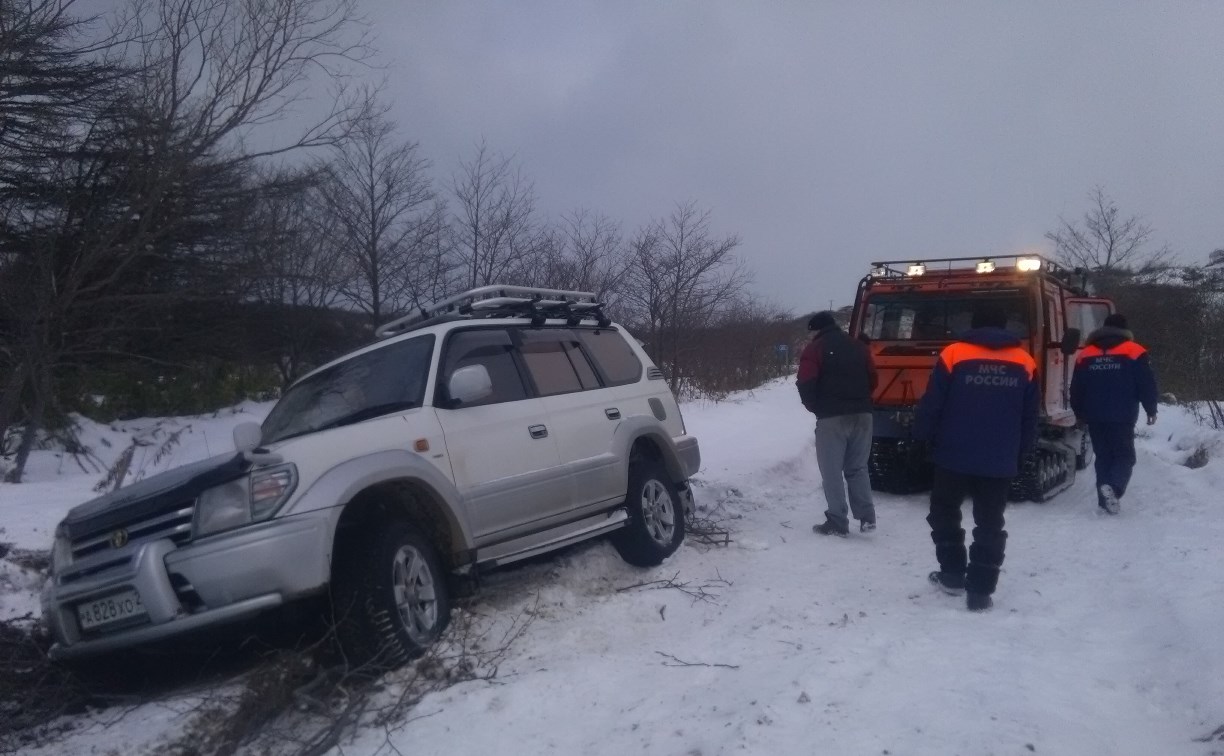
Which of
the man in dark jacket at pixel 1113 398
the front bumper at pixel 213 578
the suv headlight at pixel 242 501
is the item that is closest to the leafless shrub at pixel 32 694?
the front bumper at pixel 213 578

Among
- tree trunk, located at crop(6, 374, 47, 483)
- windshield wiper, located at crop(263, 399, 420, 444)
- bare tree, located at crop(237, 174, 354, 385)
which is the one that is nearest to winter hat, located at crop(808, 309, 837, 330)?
windshield wiper, located at crop(263, 399, 420, 444)

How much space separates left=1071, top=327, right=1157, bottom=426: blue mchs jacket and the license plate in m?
8.14

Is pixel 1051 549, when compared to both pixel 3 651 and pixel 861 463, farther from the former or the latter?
pixel 3 651

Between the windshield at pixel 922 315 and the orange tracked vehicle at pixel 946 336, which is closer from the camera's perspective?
the orange tracked vehicle at pixel 946 336

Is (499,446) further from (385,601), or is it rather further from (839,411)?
(839,411)

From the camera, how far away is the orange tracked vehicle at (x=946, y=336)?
33.2 feet

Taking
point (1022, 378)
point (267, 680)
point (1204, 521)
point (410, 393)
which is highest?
point (410, 393)

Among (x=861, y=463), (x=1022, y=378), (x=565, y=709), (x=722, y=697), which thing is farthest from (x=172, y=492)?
(x=861, y=463)

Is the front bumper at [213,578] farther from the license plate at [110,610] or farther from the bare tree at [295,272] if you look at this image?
the bare tree at [295,272]

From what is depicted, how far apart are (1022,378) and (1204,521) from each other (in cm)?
311

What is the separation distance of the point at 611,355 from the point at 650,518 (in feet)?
4.27

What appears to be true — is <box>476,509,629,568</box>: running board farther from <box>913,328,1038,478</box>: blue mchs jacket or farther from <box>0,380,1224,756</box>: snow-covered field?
<box>913,328,1038,478</box>: blue mchs jacket

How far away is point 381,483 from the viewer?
527 cm

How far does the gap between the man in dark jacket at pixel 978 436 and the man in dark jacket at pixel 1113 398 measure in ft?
11.6
